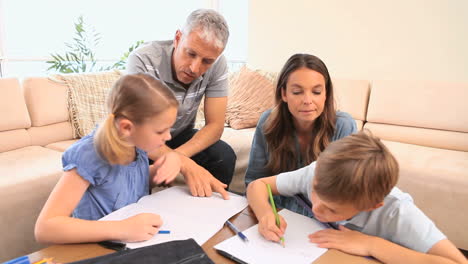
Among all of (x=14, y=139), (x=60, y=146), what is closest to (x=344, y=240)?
(x=60, y=146)

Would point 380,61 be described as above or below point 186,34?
below

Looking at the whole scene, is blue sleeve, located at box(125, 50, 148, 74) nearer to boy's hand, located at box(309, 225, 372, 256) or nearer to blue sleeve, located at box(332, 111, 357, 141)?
blue sleeve, located at box(332, 111, 357, 141)

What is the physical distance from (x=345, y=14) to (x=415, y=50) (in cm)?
66

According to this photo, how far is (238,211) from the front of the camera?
3.27ft

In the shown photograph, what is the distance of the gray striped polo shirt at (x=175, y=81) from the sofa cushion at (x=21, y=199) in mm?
686

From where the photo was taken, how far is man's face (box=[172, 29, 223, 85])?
1.34 meters

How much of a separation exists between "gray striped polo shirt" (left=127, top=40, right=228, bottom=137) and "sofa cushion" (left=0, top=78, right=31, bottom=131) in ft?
3.58

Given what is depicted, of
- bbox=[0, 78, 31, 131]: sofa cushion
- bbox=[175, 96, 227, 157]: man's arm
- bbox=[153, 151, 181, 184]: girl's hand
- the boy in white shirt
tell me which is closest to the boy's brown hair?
the boy in white shirt

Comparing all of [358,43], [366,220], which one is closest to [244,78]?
[358,43]

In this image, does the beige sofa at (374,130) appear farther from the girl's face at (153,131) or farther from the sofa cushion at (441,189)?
the girl's face at (153,131)

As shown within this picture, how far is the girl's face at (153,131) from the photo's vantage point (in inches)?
37.8

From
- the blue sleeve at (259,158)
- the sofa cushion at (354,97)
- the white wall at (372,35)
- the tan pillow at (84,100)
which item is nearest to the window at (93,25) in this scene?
the white wall at (372,35)

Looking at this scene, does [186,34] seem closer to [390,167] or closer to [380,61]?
[390,167]

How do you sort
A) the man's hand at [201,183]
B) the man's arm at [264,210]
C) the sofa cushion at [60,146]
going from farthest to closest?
the sofa cushion at [60,146], the man's hand at [201,183], the man's arm at [264,210]
